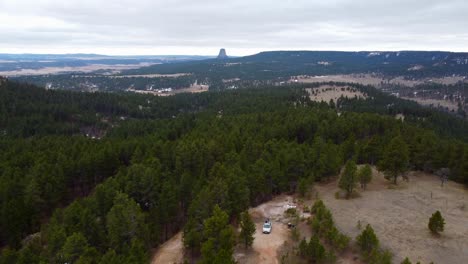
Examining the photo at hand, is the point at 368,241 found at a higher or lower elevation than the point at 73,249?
higher

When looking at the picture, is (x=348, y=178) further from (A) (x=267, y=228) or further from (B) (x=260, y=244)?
(B) (x=260, y=244)

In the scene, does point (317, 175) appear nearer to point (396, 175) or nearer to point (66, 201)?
point (396, 175)

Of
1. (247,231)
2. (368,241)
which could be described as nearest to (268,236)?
(247,231)

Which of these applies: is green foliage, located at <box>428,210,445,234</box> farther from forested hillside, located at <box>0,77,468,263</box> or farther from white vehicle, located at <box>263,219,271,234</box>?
forested hillside, located at <box>0,77,468,263</box>

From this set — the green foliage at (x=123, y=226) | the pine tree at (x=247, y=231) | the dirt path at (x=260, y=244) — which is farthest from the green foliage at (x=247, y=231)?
Result: the green foliage at (x=123, y=226)

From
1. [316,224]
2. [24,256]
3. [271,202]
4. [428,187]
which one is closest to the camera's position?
[24,256]

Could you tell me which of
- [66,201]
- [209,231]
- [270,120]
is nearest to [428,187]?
[209,231]

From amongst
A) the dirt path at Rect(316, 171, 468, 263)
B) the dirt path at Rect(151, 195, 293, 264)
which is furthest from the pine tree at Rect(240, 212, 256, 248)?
the dirt path at Rect(316, 171, 468, 263)

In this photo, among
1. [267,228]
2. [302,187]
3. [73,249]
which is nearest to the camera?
[73,249]
